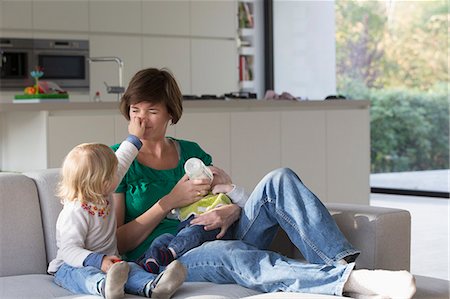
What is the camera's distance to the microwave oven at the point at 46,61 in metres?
7.83

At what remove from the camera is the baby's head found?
3.00 meters

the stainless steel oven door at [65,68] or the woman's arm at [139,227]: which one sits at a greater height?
the stainless steel oven door at [65,68]

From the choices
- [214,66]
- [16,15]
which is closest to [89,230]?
[16,15]

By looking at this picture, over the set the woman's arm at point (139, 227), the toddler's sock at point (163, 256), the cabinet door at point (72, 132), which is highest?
the cabinet door at point (72, 132)

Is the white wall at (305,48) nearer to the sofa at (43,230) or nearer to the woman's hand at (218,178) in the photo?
the woman's hand at (218,178)

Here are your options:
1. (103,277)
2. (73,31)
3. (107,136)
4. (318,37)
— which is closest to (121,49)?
(73,31)

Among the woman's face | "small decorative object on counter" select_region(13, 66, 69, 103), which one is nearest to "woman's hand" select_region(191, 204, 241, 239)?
the woman's face

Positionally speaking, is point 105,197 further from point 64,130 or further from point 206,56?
point 206,56

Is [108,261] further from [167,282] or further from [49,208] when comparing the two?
[49,208]

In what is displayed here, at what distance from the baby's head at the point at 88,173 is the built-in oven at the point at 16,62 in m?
4.94

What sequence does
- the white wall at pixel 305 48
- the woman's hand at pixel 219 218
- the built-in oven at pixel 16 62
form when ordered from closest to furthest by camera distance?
the woman's hand at pixel 219 218 → the built-in oven at pixel 16 62 → the white wall at pixel 305 48

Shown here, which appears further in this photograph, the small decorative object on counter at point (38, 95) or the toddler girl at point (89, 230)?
the small decorative object on counter at point (38, 95)

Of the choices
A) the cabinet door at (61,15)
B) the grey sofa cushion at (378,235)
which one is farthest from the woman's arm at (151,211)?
the cabinet door at (61,15)

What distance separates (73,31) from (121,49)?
1.59ft
